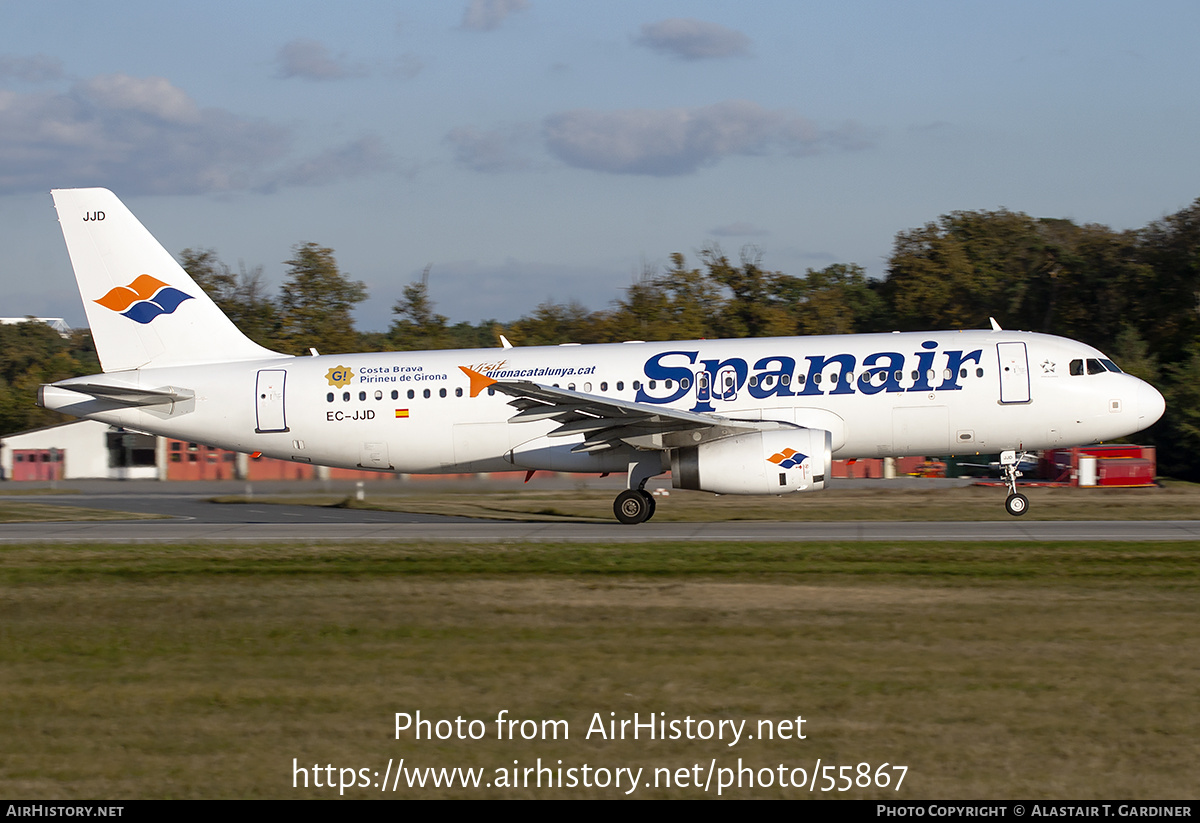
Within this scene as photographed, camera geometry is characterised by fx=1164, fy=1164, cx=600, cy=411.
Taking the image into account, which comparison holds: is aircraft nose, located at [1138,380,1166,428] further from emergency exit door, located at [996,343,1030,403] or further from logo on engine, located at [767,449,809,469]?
logo on engine, located at [767,449,809,469]

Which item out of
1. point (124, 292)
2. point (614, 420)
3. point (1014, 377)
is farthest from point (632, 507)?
point (124, 292)

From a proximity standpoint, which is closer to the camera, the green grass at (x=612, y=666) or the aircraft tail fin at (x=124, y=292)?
the green grass at (x=612, y=666)

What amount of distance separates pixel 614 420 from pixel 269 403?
7.76 metres

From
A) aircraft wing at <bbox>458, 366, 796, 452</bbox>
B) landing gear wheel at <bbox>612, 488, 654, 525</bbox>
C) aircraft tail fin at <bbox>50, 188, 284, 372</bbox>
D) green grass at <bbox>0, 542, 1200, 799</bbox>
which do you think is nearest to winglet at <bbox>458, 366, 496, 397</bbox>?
aircraft wing at <bbox>458, 366, 796, 452</bbox>

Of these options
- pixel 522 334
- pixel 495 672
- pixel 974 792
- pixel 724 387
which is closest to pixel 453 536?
pixel 724 387

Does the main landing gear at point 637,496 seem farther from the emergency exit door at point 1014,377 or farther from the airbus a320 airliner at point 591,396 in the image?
the emergency exit door at point 1014,377

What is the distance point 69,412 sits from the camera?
25141 millimetres

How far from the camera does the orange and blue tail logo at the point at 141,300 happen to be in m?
25.6

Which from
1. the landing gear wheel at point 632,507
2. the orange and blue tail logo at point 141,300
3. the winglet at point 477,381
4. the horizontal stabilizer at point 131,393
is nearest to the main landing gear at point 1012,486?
the landing gear wheel at point 632,507

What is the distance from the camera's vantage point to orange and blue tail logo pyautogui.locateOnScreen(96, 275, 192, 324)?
1006 inches

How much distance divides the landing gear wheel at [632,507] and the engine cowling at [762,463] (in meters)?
1.62

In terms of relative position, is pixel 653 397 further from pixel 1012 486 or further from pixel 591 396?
pixel 1012 486

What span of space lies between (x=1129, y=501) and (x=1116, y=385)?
7.82 m

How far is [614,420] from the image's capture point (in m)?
23.1
